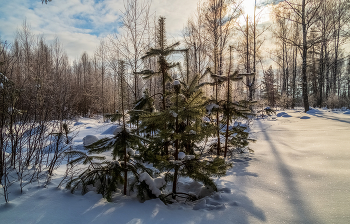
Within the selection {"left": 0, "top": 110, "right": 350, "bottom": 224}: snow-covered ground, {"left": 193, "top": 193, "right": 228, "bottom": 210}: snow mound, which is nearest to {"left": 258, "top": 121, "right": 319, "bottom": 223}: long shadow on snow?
{"left": 0, "top": 110, "right": 350, "bottom": 224}: snow-covered ground

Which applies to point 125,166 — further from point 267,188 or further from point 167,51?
point 167,51

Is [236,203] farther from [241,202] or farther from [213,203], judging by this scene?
[213,203]

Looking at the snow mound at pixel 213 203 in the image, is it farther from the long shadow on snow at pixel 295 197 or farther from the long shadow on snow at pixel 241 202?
the long shadow on snow at pixel 295 197

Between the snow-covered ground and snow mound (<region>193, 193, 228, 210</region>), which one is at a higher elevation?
the snow-covered ground

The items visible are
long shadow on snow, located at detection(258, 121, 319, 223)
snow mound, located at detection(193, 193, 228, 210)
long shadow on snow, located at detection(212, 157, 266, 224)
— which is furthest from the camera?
snow mound, located at detection(193, 193, 228, 210)

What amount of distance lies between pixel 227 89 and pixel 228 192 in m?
2.22

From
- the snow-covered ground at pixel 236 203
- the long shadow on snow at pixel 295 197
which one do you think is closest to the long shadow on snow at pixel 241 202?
the snow-covered ground at pixel 236 203

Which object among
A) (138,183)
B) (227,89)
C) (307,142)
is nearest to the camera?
(138,183)

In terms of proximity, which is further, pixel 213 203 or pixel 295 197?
pixel 213 203

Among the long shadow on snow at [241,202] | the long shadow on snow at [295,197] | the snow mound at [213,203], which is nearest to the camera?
the long shadow on snow at [295,197]

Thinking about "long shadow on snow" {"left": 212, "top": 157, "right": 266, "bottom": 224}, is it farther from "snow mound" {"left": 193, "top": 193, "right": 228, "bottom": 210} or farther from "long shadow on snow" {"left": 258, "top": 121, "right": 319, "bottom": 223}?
"long shadow on snow" {"left": 258, "top": 121, "right": 319, "bottom": 223}

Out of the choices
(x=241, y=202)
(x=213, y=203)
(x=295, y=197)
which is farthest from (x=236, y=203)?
(x=295, y=197)

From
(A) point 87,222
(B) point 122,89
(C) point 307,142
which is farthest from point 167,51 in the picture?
(C) point 307,142

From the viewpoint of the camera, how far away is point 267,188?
2.50 meters
